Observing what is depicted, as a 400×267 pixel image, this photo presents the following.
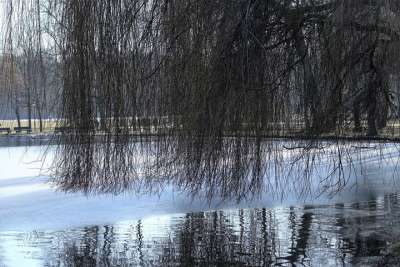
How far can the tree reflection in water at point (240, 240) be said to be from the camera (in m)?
7.24

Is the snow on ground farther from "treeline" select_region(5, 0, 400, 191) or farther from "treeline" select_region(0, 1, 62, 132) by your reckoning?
"treeline" select_region(0, 1, 62, 132)

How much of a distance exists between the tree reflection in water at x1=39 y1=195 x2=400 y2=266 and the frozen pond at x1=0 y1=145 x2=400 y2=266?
0.04 ft

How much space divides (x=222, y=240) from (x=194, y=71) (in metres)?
3.52

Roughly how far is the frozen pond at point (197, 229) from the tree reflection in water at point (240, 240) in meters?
0.01

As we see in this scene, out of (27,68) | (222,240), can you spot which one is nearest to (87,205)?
(222,240)

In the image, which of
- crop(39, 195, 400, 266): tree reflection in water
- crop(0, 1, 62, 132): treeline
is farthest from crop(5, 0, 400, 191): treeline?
crop(39, 195, 400, 266): tree reflection in water

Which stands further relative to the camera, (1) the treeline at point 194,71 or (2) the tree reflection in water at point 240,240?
(2) the tree reflection in water at point 240,240

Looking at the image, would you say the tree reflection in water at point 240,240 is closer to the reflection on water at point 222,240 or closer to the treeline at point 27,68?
the reflection on water at point 222,240

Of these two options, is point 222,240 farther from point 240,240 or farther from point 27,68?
point 27,68

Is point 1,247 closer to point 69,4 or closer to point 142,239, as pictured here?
point 142,239

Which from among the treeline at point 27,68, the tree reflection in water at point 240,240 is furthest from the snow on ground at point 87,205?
the treeline at point 27,68

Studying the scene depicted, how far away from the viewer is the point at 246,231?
8.99 m

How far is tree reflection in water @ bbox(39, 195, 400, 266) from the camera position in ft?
23.8

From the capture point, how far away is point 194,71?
17.8 feet
